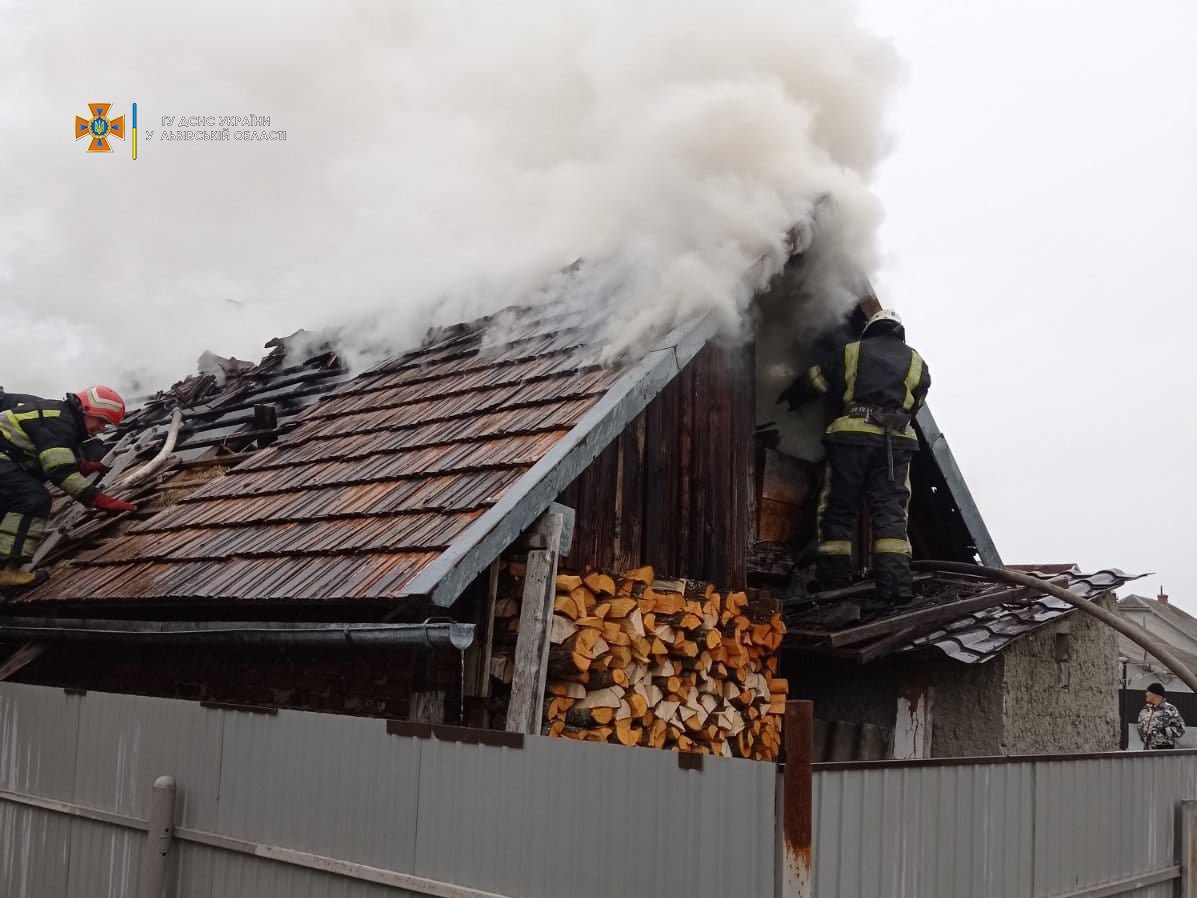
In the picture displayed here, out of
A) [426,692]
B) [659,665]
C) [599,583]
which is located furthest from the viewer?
[659,665]

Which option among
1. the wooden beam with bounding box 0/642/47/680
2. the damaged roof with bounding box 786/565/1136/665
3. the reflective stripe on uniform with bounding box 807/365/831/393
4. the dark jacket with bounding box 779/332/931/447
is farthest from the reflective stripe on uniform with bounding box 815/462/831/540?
the wooden beam with bounding box 0/642/47/680

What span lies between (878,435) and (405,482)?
3.27m

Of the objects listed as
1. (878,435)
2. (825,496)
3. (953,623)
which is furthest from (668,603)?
(953,623)

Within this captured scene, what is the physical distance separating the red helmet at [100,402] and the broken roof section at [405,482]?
0.81m

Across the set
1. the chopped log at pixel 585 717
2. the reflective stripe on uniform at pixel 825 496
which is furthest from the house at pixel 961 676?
the chopped log at pixel 585 717

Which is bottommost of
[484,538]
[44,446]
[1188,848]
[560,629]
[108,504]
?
Answer: [1188,848]

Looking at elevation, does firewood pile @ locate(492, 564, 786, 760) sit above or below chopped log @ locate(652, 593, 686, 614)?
below

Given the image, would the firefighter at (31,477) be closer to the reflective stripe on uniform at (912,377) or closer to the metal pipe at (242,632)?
the metal pipe at (242,632)

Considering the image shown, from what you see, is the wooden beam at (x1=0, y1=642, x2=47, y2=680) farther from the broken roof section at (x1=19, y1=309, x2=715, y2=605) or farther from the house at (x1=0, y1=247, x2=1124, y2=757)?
the broken roof section at (x1=19, y1=309, x2=715, y2=605)

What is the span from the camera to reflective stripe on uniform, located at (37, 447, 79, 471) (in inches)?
310

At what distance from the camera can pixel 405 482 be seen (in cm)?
665

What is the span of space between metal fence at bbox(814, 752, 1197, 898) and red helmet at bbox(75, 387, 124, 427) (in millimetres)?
6529

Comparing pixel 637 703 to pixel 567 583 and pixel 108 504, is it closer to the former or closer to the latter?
pixel 567 583

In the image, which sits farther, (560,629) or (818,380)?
(818,380)
